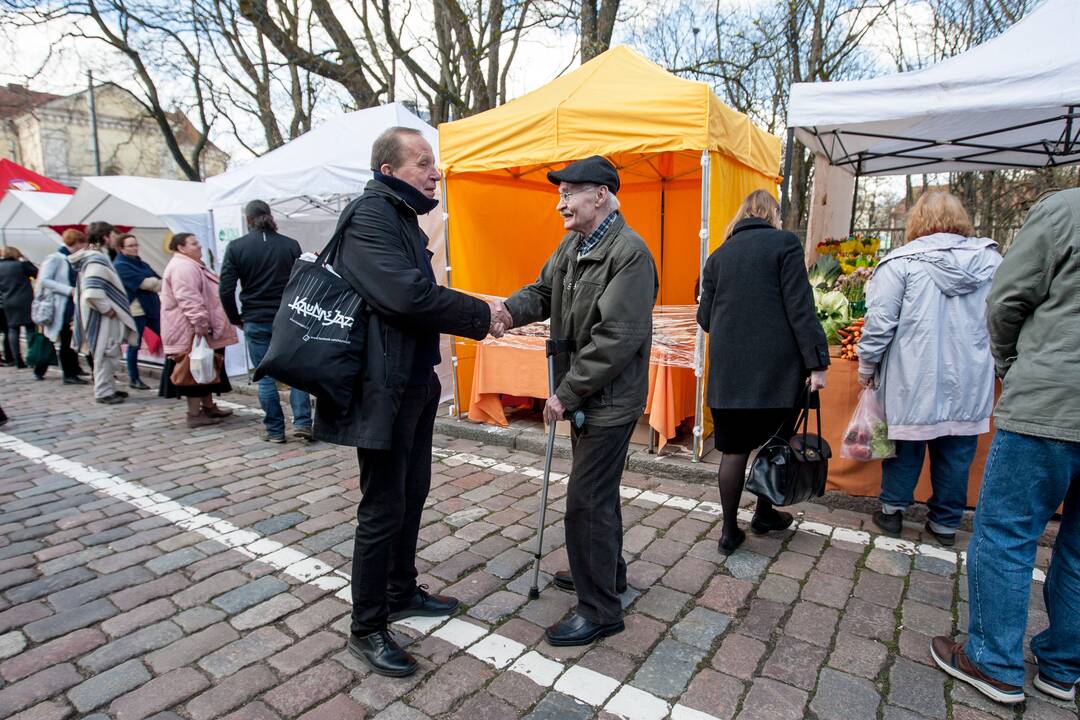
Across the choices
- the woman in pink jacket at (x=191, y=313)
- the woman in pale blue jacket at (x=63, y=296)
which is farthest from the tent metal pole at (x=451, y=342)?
the woman in pale blue jacket at (x=63, y=296)

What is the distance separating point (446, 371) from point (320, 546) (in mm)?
3646

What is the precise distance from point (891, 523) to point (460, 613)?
2491 millimetres

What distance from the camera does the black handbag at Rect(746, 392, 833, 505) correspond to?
10.4 ft

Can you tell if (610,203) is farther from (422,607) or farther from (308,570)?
(308,570)

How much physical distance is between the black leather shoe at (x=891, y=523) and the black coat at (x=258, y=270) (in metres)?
4.89

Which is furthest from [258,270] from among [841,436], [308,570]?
[841,436]

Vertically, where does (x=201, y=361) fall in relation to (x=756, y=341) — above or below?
below

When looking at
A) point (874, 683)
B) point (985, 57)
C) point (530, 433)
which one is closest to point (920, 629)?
point (874, 683)

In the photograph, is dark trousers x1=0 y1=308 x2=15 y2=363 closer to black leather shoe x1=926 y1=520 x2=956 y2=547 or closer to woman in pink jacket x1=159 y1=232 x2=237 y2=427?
woman in pink jacket x1=159 y1=232 x2=237 y2=427

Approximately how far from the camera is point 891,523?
3639mm

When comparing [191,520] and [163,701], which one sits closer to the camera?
[163,701]

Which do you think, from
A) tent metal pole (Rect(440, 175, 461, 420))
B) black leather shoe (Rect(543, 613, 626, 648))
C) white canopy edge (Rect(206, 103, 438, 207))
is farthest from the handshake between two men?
white canopy edge (Rect(206, 103, 438, 207))

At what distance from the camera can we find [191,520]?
3.99m

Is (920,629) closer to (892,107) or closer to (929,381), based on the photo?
(929,381)
